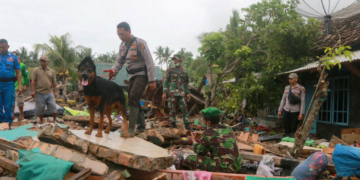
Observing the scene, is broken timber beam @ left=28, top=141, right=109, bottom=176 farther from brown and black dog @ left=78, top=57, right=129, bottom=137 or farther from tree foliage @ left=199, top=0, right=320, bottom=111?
tree foliage @ left=199, top=0, right=320, bottom=111

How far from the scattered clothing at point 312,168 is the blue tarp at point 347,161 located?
22 centimetres

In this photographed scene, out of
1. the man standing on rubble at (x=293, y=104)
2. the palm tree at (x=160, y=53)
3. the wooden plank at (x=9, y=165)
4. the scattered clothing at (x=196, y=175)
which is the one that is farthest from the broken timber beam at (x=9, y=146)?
the palm tree at (x=160, y=53)

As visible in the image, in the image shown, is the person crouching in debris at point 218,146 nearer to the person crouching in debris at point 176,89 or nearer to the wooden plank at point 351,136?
the person crouching in debris at point 176,89

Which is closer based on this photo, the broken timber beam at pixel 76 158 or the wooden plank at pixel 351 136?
the broken timber beam at pixel 76 158

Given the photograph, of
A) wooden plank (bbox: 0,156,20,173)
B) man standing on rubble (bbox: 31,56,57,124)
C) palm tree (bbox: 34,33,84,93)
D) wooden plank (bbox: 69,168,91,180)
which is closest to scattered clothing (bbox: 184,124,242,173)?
wooden plank (bbox: 69,168,91,180)

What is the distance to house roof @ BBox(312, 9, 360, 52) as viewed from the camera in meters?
7.91

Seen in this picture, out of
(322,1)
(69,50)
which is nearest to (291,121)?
(322,1)

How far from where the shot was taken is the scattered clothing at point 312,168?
3.73 meters

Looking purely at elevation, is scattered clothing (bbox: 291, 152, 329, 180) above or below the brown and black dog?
below

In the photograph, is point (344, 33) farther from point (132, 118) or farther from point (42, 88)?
point (42, 88)

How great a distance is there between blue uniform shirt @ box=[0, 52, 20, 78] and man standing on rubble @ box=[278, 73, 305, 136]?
7.17 metres

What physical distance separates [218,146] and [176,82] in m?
3.82

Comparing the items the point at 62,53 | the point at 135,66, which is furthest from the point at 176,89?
the point at 62,53

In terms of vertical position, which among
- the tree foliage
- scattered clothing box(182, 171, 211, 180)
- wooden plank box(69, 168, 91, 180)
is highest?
the tree foliage
